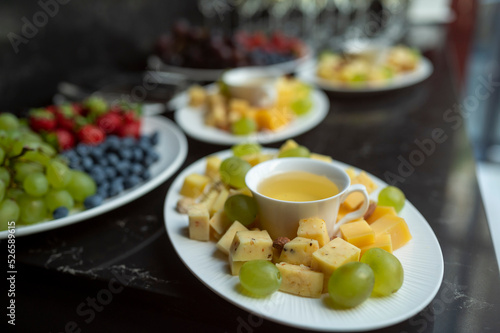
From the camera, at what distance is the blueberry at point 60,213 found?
0.90 meters

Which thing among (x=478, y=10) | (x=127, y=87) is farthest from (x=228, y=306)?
(x=478, y=10)

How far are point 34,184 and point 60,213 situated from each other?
8 centimetres

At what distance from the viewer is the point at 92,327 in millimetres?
796

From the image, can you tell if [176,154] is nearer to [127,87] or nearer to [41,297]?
[41,297]

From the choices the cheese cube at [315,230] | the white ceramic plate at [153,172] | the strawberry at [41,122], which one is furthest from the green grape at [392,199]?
the strawberry at [41,122]

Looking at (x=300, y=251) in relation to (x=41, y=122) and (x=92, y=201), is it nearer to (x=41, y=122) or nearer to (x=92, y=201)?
(x=92, y=201)

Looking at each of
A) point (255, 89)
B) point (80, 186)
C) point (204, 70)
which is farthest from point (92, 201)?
point (204, 70)

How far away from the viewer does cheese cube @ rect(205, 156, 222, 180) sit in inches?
40.4

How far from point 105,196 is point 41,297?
0.80 ft

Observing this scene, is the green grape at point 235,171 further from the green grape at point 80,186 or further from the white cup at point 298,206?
the green grape at point 80,186

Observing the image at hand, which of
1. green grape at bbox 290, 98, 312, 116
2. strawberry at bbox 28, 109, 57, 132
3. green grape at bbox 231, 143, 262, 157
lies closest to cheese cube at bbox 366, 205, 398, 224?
green grape at bbox 231, 143, 262, 157

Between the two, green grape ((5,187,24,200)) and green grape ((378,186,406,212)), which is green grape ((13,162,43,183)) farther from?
green grape ((378,186,406,212))

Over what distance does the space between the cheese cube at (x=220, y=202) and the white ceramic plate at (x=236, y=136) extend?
41cm

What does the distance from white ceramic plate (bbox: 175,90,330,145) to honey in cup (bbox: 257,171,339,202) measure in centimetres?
46
